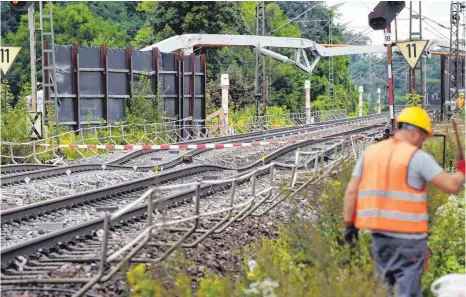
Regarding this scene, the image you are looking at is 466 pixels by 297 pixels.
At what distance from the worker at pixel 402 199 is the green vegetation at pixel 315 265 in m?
0.24

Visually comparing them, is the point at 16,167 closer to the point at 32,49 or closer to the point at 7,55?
the point at 7,55

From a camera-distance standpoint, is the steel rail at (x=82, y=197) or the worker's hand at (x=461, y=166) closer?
the worker's hand at (x=461, y=166)

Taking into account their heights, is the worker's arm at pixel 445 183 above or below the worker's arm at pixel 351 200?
above

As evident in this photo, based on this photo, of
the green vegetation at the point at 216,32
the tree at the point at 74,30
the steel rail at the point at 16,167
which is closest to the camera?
the steel rail at the point at 16,167

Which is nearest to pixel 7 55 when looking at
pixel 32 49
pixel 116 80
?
pixel 32 49

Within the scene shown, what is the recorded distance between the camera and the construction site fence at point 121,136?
81.2 feet

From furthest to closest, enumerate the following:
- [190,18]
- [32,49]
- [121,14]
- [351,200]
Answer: [121,14]
[190,18]
[32,49]
[351,200]

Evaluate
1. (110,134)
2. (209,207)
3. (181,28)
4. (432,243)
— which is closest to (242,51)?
(181,28)

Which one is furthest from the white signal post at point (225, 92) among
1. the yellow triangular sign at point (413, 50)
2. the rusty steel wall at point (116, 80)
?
the yellow triangular sign at point (413, 50)

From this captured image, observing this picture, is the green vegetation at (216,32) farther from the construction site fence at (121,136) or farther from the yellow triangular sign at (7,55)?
the yellow triangular sign at (7,55)

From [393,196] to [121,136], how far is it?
2478 centimetres

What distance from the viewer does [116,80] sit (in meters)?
34.6

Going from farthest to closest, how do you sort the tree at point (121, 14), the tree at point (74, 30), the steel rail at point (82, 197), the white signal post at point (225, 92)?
the tree at point (121, 14) < the tree at point (74, 30) < the white signal post at point (225, 92) < the steel rail at point (82, 197)

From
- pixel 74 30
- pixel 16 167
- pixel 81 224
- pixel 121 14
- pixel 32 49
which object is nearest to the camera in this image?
pixel 81 224
